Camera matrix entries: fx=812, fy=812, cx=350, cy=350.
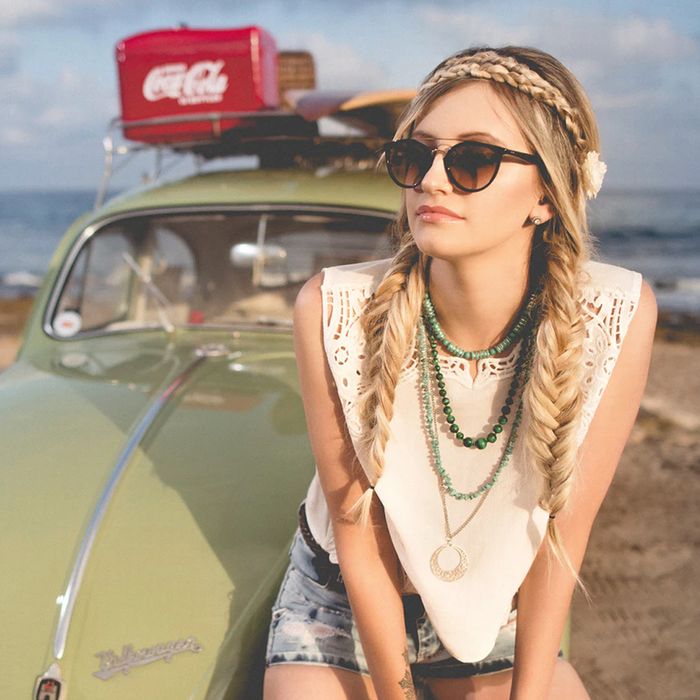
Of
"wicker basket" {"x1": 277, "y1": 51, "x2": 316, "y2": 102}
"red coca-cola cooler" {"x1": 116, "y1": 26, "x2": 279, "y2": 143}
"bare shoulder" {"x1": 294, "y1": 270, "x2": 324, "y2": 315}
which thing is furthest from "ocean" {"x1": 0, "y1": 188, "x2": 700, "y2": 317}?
"wicker basket" {"x1": 277, "y1": 51, "x2": 316, "y2": 102}

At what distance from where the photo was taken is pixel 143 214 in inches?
136

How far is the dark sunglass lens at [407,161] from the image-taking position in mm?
1667

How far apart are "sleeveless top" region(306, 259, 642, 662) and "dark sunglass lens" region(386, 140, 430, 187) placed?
27 centimetres

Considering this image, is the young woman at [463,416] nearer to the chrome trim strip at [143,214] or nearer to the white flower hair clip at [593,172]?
the white flower hair clip at [593,172]

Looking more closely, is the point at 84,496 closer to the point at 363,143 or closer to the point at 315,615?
the point at 315,615

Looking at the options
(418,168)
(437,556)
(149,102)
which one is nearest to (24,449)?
(437,556)

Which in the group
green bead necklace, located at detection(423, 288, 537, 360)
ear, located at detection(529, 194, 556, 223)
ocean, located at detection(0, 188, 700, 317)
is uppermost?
ear, located at detection(529, 194, 556, 223)

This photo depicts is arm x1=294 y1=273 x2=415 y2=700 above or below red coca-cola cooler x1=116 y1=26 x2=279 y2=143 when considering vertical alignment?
below

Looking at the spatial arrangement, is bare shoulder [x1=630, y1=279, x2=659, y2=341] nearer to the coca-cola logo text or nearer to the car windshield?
the car windshield

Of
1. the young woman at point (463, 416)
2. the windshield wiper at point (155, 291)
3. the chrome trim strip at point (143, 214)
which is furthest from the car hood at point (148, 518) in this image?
the chrome trim strip at point (143, 214)

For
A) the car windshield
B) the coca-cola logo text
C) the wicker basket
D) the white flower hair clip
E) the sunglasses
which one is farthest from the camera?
the wicker basket

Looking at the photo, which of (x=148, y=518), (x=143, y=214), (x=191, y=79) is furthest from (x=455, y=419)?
(x=191, y=79)

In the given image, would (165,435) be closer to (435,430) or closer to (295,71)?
(435,430)

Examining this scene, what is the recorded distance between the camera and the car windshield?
3.29 meters
